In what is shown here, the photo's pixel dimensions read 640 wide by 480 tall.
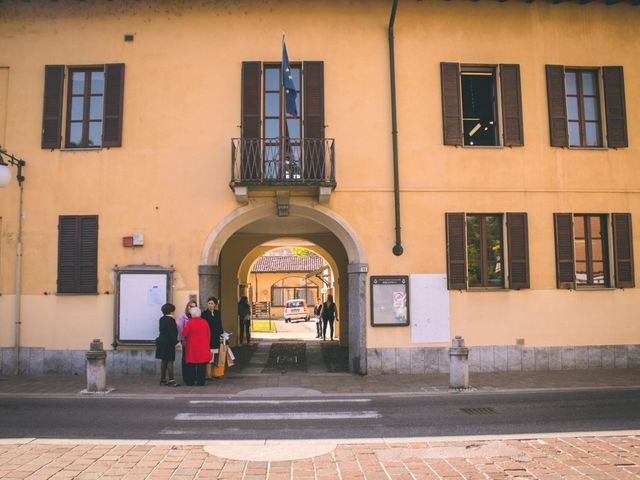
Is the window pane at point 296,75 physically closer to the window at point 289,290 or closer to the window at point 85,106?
the window at point 85,106

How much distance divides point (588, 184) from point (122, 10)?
12077mm

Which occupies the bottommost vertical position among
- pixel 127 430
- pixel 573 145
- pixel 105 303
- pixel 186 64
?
pixel 127 430

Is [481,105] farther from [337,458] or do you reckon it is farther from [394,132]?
[337,458]

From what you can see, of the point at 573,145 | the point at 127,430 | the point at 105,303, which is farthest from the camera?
the point at 573,145

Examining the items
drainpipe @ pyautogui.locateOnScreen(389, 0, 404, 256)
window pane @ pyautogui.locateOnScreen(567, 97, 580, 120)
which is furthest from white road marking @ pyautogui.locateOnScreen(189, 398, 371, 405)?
window pane @ pyautogui.locateOnScreen(567, 97, 580, 120)

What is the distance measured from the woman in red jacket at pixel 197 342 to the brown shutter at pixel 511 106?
825 centimetres

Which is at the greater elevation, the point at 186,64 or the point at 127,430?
the point at 186,64

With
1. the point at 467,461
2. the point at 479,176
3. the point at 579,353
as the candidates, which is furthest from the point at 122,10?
the point at 579,353

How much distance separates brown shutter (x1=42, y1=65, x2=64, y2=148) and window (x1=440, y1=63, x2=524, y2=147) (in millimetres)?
9169

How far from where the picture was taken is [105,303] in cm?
1267

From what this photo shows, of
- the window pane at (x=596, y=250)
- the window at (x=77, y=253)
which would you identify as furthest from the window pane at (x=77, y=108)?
the window pane at (x=596, y=250)

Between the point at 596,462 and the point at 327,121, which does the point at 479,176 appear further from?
the point at 596,462

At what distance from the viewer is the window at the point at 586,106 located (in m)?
13.4

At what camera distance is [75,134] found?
13.2m
